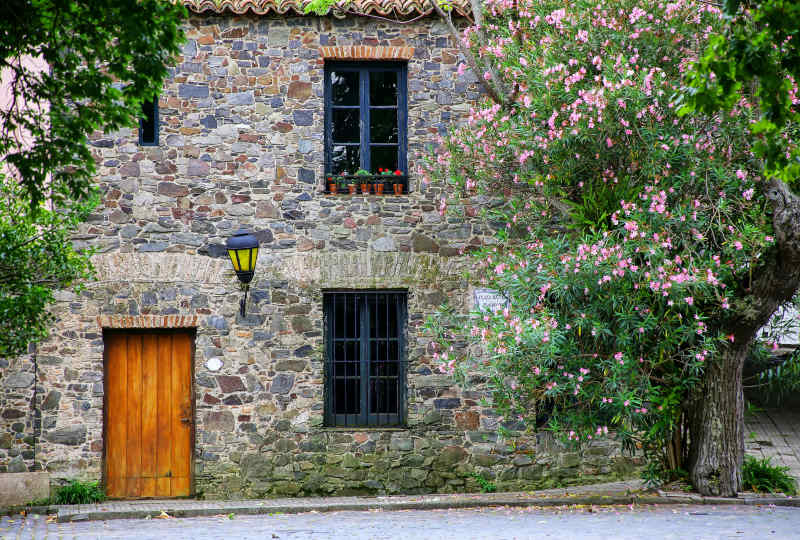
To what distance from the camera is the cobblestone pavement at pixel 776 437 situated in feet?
36.6

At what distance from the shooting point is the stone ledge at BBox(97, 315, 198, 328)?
34.8ft

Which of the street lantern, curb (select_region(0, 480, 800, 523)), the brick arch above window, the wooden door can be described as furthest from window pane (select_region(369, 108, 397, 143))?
curb (select_region(0, 480, 800, 523))

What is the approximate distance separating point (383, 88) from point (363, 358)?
10.7ft

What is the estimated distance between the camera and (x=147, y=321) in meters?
10.7

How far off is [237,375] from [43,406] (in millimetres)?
2164

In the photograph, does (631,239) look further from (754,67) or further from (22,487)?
(22,487)

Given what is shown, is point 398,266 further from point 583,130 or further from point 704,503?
point 704,503

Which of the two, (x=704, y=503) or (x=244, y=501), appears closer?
(x=704, y=503)

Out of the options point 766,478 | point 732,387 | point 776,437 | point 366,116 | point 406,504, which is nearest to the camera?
point 732,387

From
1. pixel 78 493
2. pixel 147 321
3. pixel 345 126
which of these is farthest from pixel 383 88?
pixel 78 493

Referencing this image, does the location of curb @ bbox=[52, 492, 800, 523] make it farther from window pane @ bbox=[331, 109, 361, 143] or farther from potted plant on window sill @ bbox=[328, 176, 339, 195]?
window pane @ bbox=[331, 109, 361, 143]

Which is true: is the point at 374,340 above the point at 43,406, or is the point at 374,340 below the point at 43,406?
above

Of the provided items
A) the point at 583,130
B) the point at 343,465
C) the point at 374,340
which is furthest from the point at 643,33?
the point at 343,465

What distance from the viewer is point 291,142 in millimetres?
10953
